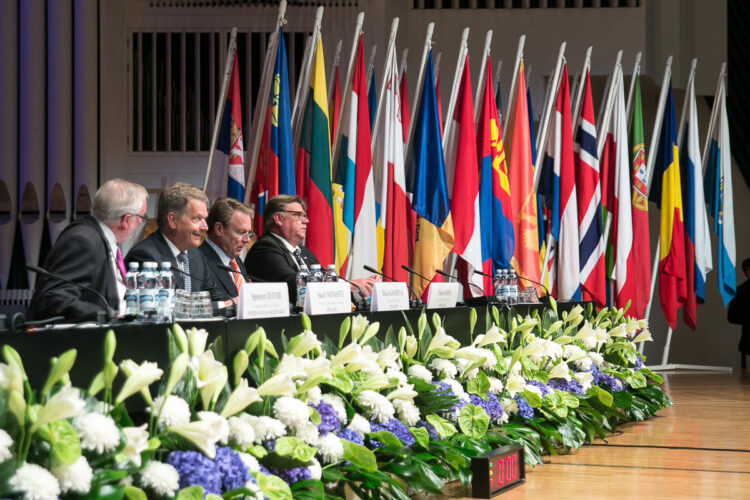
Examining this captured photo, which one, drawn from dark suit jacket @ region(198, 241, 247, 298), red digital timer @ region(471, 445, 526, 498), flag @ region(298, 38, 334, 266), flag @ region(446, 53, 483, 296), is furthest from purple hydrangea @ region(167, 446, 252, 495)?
flag @ region(446, 53, 483, 296)

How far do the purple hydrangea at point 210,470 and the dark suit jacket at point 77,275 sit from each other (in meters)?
1.21

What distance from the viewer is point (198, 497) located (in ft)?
4.92

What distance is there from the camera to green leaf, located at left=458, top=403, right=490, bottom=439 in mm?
2652

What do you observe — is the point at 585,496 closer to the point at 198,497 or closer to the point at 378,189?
the point at 198,497

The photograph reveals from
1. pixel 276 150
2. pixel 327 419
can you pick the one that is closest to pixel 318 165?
pixel 276 150

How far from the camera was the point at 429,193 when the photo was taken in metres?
5.96

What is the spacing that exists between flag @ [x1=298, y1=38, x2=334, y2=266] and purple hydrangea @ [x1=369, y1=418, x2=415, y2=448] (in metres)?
3.08

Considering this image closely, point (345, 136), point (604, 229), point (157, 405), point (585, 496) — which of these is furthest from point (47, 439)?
point (604, 229)

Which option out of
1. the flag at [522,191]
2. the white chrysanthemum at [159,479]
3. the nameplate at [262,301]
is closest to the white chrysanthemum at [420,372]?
the nameplate at [262,301]

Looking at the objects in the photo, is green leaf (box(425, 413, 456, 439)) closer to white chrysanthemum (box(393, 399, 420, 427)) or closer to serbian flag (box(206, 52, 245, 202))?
white chrysanthemum (box(393, 399, 420, 427))

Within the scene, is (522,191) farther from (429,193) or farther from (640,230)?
(640,230)

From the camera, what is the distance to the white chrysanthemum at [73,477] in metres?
1.35

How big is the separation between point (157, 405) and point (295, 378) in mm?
423

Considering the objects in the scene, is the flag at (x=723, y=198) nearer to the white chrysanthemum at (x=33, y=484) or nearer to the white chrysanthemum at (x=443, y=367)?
the white chrysanthemum at (x=443, y=367)
